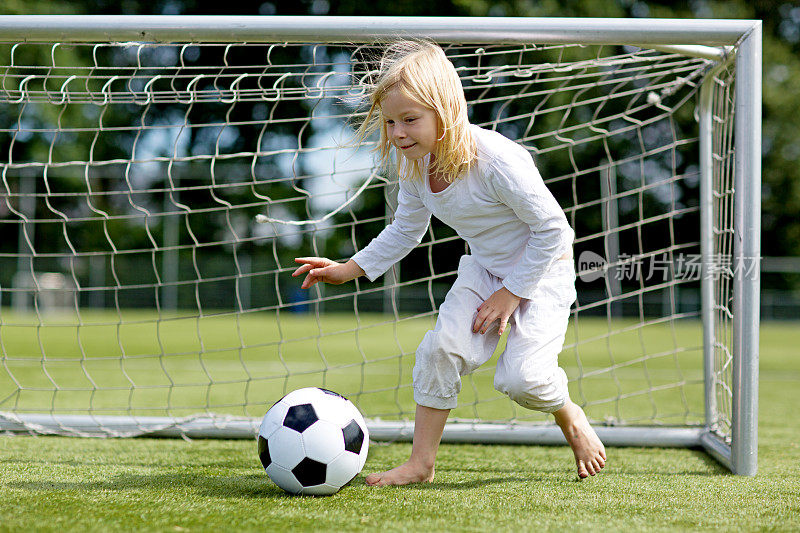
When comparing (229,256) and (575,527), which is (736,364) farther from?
(229,256)

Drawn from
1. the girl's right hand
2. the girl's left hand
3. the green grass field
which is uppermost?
the girl's right hand

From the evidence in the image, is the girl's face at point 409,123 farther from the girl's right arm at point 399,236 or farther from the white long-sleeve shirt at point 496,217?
the girl's right arm at point 399,236

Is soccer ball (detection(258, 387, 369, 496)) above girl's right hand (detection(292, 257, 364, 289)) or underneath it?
underneath

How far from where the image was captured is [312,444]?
201 centimetres

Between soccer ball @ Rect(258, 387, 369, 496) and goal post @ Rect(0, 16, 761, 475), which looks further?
goal post @ Rect(0, 16, 761, 475)

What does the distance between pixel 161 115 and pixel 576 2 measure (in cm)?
954

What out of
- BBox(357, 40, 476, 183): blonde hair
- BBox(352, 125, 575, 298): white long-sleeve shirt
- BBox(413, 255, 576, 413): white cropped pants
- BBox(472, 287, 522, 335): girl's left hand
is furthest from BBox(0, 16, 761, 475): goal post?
BBox(472, 287, 522, 335): girl's left hand

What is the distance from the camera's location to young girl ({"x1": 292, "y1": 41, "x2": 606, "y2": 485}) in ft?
6.89

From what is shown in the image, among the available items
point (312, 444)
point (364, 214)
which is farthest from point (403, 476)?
point (364, 214)

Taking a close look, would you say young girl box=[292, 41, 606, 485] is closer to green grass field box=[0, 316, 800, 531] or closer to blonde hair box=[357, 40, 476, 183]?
blonde hair box=[357, 40, 476, 183]

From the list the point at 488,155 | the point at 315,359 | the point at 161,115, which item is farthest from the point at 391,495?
the point at 161,115

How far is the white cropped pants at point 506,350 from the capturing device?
215cm

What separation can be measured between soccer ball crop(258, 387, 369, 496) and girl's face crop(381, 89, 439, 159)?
770 millimetres

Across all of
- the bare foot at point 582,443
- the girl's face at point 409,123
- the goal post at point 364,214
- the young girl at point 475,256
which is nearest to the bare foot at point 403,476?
the young girl at point 475,256
